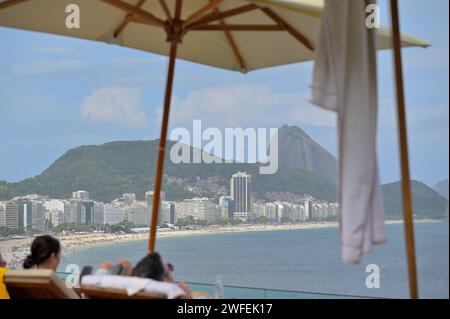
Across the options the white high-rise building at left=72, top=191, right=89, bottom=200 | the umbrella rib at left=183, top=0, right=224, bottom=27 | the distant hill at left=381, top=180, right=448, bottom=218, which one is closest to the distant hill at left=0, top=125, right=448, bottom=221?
the distant hill at left=381, top=180, right=448, bottom=218

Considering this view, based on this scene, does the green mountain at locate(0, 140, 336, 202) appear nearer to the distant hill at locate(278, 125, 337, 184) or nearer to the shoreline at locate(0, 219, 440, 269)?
the distant hill at locate(278, 125, 337, 184)

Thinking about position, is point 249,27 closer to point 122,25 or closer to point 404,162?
point 122,25

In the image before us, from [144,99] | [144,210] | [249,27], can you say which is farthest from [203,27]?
[144,99]

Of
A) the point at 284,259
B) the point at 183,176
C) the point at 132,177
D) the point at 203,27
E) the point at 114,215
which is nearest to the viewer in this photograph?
the point at 203,27

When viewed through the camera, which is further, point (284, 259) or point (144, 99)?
point (144, 99)

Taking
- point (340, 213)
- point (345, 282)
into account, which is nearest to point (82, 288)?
point (340, 213)
